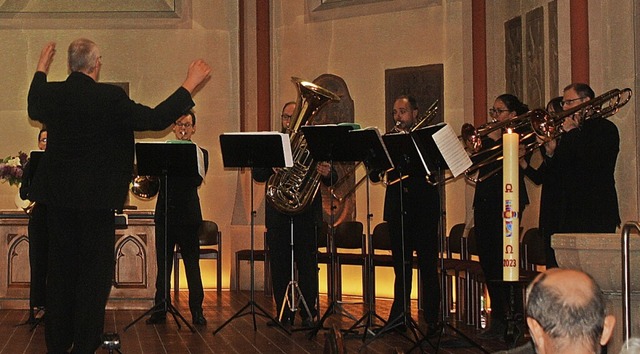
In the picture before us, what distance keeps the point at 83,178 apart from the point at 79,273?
21.9 inches

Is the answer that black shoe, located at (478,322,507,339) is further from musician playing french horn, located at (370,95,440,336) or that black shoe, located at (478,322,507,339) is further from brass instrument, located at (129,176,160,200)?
brass instrument, located at (129,176,160,200)

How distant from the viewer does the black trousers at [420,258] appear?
26.6ft

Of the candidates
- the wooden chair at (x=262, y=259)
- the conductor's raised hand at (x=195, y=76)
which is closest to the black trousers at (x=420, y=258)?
the conductor's raised hand at (x=195, y=76)

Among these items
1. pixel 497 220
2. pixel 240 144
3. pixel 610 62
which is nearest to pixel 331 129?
pixel 240 144

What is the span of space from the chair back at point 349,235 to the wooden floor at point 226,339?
55.4 inches

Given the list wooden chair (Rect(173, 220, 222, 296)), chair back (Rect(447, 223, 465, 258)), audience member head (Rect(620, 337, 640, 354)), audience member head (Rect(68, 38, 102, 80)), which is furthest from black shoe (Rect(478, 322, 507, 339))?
audience member head (Rect(620, 337, 640, 354))

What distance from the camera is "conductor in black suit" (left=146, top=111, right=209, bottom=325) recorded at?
9.44 m

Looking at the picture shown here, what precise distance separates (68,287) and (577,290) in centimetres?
435

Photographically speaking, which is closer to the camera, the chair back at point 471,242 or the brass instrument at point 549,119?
the brass instrument at point 549,119

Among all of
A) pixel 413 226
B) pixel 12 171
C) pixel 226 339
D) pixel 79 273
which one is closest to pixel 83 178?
pixel 79 273

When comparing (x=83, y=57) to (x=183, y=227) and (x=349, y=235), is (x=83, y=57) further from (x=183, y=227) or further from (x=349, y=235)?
(x=349, y=235)

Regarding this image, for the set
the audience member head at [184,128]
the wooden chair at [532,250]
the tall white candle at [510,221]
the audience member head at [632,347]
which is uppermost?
the audience member head at [184,128]

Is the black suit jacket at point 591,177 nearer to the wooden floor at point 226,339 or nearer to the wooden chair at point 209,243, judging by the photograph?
the wooden floor at point 226,339

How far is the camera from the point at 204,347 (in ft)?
26.4
